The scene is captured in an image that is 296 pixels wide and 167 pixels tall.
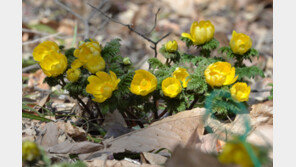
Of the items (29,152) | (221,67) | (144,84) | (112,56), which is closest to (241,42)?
(221,67)

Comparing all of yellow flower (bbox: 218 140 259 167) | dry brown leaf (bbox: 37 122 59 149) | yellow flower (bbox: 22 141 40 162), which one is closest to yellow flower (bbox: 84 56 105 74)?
dry brown leaf (bbox: 37 122 59 149)

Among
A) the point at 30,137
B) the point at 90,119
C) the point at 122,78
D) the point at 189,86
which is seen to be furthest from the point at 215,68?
the point at 30,137

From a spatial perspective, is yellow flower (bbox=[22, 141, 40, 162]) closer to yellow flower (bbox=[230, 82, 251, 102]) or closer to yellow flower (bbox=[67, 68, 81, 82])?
yellow flower (bbox=[67, 68, 81, 82])

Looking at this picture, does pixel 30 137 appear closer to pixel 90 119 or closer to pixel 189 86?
pixel 90 119

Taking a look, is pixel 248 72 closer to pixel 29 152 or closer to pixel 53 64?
pixel 53 64

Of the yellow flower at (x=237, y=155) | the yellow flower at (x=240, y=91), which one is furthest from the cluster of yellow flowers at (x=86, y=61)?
the yellow flower at (x=237, y=155)

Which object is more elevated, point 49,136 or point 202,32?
point 202,32
